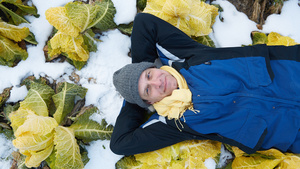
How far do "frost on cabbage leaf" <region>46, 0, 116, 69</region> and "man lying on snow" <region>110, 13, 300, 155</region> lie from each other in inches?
28.1

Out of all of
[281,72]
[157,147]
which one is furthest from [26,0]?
[281,72]

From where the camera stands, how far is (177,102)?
212 cm

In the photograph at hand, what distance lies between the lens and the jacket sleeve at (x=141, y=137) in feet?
7.29

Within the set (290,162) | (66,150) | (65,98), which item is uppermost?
(290,162)

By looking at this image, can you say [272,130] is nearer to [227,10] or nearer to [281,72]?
[281,72]

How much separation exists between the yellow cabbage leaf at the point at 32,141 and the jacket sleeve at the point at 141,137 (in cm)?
70

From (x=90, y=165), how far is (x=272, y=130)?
207 centimetres

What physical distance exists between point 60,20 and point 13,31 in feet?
2.19

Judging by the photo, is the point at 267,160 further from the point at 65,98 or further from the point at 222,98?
the point at 65,98

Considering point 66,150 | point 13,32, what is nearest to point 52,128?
point 66,150

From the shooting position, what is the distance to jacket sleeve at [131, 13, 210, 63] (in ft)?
7.91

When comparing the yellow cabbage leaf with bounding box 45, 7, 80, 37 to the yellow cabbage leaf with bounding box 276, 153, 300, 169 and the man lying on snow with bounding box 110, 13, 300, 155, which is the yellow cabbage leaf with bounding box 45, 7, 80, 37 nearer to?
the man lying on snow with bounding box 110, 13, 300, 155

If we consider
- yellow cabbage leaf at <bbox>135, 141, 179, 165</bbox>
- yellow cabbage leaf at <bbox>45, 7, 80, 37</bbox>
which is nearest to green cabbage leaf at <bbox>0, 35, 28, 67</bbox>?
yellow cabbage leaf at <bbox>45, 7, 80, 37</bbox>

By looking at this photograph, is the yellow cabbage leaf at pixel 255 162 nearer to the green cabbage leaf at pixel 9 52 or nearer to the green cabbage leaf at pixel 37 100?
the green cabbage leaf at pixel 37 100
